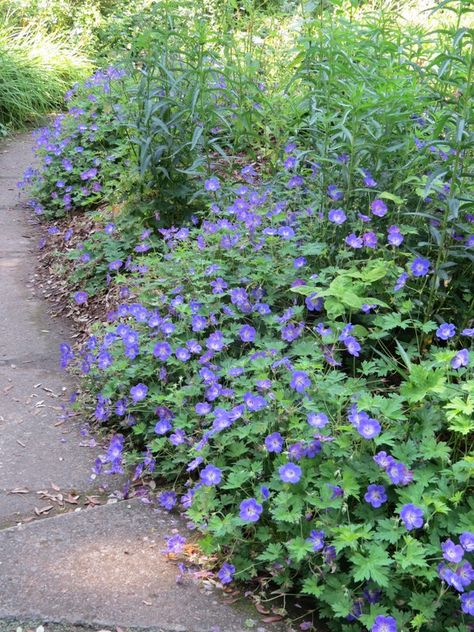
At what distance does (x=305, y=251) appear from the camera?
2959 millimetres

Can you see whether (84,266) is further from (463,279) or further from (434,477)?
(434,477)

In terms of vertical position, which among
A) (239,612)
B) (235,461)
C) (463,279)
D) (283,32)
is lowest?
(239,612)

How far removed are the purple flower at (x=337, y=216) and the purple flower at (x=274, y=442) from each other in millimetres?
1154

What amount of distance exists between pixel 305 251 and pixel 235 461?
1014mm

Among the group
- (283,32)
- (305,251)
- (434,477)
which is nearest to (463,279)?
(305,251)

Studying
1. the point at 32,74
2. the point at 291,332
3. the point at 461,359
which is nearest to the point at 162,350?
the point at 291,332

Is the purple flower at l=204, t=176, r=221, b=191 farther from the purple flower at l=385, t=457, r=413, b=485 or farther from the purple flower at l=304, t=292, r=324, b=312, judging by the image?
the purple flower at l=385, t=457, r=413, b=485


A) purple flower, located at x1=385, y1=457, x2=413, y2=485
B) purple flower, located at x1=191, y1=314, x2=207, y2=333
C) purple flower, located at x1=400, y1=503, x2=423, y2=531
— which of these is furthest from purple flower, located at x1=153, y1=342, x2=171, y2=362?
purple flower, located at x1=400, y1=503, x2=423, y2=531

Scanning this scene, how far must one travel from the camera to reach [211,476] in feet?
7.31

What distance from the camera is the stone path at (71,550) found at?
78.0 inches

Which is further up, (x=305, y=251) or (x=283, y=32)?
(x=283, y=32)

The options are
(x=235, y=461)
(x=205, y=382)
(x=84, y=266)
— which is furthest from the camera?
(x=84, y=266)

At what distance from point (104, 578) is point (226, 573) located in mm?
383

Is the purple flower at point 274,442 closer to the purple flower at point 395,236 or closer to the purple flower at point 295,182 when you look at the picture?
the purple flower at point 395,236
